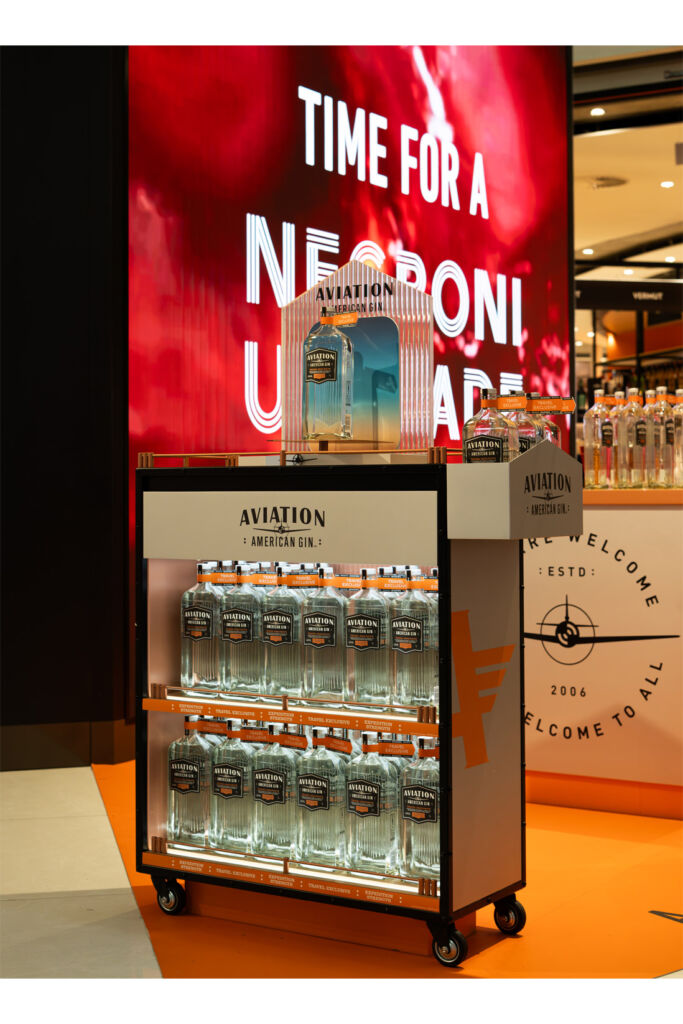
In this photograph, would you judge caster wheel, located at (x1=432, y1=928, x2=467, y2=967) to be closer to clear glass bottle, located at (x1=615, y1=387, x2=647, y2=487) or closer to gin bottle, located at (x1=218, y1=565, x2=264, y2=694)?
gin bottle, located at (x1=218, y1=565, x2=264, y2=694)

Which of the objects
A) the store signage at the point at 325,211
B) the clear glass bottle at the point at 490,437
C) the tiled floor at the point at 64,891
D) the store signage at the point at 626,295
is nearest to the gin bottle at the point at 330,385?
the clear glass bottle at the point at 490,437

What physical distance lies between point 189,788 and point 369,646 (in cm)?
73

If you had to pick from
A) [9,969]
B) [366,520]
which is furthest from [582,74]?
[9,969]

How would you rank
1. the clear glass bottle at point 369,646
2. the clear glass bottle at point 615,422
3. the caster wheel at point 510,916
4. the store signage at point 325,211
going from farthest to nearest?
the store signage at point 325,211 → the clear glass bottle at point 615,422 → the caster wheel at point 510,916 → the clear glass bottle at point 369,646

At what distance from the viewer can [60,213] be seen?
5.27m

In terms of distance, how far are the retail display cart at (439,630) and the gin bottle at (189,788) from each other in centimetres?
4

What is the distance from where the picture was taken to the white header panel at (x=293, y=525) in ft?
9.20

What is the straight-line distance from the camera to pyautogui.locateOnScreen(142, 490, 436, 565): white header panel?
9.20 ft

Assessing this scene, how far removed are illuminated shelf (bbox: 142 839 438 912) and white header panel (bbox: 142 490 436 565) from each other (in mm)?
816

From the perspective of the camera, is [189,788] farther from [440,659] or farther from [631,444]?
[631,444]

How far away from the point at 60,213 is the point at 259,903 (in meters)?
3.45

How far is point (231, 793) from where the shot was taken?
312 cm

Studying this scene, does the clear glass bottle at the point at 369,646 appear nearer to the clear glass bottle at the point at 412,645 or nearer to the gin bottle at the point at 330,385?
the clear glass bottle at the point at 412,645

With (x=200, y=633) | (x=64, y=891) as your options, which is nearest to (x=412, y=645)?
(x=200, y=633)
